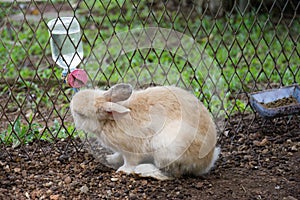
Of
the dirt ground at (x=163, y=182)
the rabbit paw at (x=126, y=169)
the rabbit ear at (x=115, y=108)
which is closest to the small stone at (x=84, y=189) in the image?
the dirt ground at (x=163, y=182)

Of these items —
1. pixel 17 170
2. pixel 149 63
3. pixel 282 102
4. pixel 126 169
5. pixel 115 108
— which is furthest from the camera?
pixel 149 63

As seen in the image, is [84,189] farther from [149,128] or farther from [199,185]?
[199,185]

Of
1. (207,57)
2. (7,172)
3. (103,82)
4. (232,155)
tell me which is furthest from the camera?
(207,57)

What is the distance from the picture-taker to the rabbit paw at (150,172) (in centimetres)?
392

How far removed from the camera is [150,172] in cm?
392

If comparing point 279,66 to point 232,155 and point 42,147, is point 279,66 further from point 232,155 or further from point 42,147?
point 42,147

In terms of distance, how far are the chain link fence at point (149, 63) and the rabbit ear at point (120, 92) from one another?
0.50m

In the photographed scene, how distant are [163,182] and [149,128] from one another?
0.40 metres

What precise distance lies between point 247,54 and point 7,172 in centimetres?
410

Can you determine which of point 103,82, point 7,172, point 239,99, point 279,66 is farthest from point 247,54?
point 7,172

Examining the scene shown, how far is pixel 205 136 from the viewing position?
3.96 metres

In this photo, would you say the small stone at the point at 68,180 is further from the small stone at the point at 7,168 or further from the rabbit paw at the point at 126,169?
the small stone at the point at 7,168

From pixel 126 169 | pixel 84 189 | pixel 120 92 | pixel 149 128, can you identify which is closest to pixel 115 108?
pixel 120 92

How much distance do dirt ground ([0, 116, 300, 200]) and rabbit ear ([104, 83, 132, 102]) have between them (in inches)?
22.4
